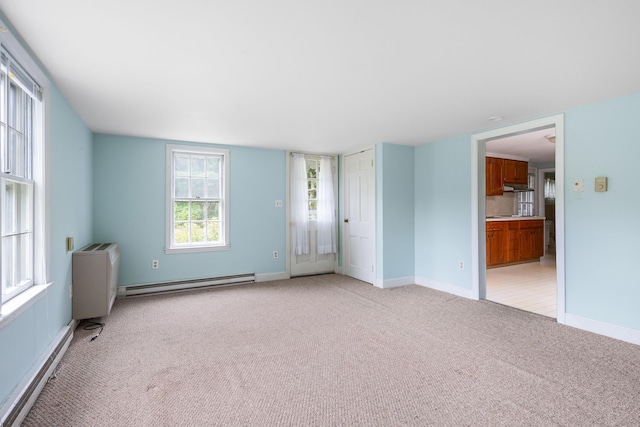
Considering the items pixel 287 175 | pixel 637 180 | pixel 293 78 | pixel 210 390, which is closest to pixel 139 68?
pixel 293 78

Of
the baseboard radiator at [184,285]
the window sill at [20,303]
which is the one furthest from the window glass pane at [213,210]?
the window sill at [20,303]

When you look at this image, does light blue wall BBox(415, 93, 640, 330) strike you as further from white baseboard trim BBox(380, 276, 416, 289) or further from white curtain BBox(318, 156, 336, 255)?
white curtain BBox(318, 156, 336, 255)

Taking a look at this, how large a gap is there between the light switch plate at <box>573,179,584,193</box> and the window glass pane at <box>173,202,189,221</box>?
493 cm

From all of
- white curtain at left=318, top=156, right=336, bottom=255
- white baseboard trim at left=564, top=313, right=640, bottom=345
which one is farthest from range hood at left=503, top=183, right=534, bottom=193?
white baseboard trim at left=564, top=313, right=640, bottom=345

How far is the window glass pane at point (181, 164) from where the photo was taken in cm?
485

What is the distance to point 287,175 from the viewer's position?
5543mm

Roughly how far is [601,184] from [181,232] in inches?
204

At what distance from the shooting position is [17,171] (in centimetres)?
217

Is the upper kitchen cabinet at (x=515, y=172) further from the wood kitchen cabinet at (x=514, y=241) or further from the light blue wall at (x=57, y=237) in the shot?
the light blue wall at (x=57, y=237)

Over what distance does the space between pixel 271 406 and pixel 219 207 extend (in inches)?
143

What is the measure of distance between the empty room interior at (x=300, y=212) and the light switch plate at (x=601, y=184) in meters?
0.12

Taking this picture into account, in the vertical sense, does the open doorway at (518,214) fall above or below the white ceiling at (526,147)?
below

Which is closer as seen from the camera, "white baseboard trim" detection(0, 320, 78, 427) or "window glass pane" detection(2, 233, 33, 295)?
"white baseboard trim" detection(0, 320, 78, 427)

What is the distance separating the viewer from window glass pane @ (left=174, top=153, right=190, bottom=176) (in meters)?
4.85
